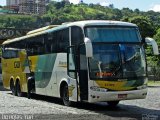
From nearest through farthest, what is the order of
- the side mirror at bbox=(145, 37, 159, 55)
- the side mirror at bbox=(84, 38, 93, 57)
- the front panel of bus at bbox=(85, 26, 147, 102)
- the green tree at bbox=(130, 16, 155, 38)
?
the side mirror at bbox=(84, 38, 93, 57)
the front panel of bus at bbox=(85, 26, 147, 102)
the side mirror at bbox=(145, 37, 159, 55)
the green tree at bbox=(130, 16, 155, 38)

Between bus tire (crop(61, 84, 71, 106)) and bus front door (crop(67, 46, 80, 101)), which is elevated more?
bus front door (crop(67, 46, 80, 101))

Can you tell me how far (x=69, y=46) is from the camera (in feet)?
58.2

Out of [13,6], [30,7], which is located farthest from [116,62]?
[30,7]

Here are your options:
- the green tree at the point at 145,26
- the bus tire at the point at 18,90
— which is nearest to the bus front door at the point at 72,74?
the bus tire at the point at 18,90

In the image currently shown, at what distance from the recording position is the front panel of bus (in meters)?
16.1

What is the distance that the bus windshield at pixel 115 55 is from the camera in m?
16.1

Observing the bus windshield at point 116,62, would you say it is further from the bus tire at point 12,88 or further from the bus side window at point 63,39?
the bus tire at point 12,88

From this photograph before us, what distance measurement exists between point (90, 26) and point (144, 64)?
2458 millimetres

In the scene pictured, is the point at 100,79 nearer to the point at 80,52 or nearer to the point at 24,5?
the point at 80,52

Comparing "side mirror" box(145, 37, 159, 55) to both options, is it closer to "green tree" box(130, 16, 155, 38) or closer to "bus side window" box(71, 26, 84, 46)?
"bus side window" box(71, 26, 84, 46)

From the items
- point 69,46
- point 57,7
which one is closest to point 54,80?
point 69,46

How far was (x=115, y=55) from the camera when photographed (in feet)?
53.5

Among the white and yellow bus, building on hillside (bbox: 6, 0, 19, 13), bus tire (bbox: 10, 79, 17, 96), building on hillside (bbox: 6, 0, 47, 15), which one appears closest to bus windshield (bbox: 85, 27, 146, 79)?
the white and yellow bus

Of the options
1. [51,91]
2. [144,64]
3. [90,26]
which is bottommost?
[51,91]
